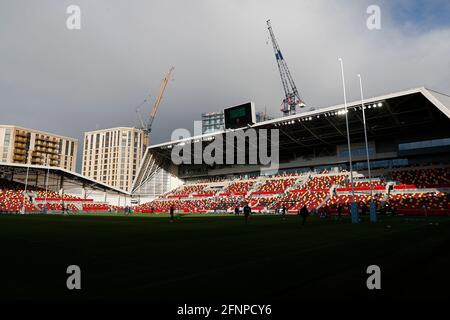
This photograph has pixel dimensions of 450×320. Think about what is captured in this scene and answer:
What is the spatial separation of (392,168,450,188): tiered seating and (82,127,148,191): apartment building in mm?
158618

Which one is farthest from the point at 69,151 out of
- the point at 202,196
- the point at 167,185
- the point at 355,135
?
the point at 355,135

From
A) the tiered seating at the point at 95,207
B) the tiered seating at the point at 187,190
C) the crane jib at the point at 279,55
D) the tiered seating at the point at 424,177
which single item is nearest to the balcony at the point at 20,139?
the tiered seating at the point at 95,207

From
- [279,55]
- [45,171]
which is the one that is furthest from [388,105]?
[45,171]

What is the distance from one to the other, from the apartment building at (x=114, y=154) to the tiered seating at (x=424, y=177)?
158618mm

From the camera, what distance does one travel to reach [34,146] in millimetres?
136750

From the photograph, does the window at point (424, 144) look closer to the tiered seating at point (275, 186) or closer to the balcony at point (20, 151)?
the tiered seating at point (275, 186)

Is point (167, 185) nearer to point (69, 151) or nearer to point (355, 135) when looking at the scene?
point (355, 135)

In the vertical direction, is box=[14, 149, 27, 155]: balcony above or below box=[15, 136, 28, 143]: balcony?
below

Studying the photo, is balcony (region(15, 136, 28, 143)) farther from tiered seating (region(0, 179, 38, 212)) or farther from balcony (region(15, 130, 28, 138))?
tiered seating (region(0, 179, 38, 212))

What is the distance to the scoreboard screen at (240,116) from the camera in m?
58.5

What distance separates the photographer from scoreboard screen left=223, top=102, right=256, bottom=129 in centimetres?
5853

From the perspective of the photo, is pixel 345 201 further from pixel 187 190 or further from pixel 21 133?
pixel 21 133

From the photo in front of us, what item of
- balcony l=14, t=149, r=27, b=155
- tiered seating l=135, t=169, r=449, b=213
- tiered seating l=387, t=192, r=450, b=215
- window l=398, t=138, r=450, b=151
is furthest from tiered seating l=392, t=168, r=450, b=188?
balcony l=14, t=149, r=27, b=155

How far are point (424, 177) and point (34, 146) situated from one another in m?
151
